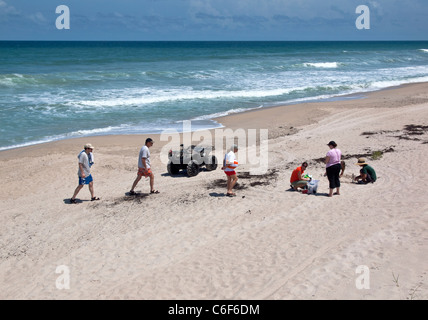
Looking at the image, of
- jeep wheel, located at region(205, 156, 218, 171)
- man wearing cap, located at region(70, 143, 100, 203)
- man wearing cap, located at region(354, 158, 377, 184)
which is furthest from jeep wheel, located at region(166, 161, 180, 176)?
man wearing cap, located at region(354, 158, 377, 184)

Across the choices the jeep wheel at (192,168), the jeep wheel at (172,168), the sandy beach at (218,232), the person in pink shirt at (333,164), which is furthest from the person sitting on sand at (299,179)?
the jeep wheel at (172,168)

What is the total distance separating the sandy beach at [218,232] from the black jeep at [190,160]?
249 millimetres

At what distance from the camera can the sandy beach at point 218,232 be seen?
641 centimetres

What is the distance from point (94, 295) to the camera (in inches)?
252

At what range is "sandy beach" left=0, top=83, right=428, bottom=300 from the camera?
641cm

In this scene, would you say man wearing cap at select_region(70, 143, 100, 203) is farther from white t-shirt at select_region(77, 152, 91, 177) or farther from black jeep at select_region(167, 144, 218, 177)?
black jeep at select_region(167, 144, 218, 177)

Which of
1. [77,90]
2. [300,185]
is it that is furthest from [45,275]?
[77,90]

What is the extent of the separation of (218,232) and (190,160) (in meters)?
4.00

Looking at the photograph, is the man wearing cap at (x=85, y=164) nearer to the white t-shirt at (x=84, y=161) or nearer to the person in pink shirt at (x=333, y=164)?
the white t-shirt at (x=84, y=161)

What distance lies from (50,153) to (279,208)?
897cm

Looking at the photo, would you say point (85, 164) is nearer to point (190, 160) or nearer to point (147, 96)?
point (190, 160)

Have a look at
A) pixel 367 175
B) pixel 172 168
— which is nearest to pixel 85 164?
pixel 172 168
